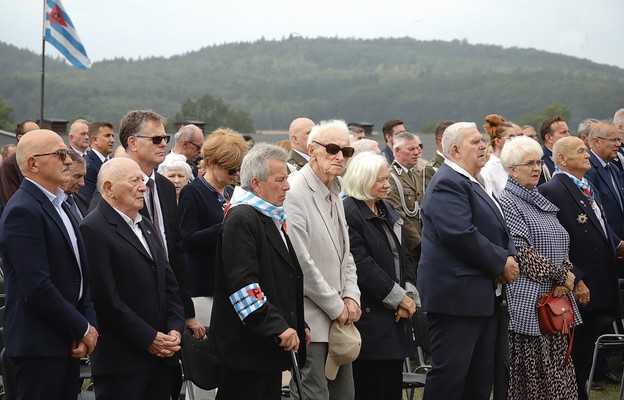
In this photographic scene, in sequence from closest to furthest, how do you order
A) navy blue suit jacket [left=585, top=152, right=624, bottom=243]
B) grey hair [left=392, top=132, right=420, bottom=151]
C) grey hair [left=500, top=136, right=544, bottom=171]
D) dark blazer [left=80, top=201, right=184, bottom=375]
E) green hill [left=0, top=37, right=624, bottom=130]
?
dark blazer [left=80, top=201, right=184, bottom=375]
grey hair [left=500, top=136, right=544, bottom=171]
navy blue suit jacket [left=585, top=152, right=624, bottom=243]
grey hair [left=392, top=132, right=420, bottom=151]
green hill [left=0, top=37, right=624, bottom=130]

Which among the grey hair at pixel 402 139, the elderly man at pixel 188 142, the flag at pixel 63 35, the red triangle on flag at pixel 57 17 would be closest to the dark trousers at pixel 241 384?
the elderly man at pixel 188 142

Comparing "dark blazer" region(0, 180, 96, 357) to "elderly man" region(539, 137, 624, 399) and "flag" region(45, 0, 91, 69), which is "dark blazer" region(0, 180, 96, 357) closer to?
"elderly man" region(539, 137, 624, 399)

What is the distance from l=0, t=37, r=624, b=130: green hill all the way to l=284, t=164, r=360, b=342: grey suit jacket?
80.2 m

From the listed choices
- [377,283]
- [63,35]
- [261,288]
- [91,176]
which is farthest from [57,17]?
[261,288]

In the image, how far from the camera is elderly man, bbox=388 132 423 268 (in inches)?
343

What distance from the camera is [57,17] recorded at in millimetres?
16547

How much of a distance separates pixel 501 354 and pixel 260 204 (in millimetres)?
2599

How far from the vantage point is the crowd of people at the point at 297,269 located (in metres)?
4.84

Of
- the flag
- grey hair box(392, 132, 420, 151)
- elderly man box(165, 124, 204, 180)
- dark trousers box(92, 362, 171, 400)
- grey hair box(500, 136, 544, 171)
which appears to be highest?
the flag

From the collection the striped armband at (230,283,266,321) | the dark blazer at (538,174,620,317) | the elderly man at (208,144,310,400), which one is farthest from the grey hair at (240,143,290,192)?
the dark blazer at (538,174,620,317)

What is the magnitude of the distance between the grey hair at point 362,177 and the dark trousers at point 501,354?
4.21ft

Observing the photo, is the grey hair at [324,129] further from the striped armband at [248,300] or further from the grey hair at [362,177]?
the striped armband at [248,300]

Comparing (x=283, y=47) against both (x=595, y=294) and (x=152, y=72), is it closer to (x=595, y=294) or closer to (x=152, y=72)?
(x=152, y=72)

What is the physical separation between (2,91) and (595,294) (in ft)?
281
